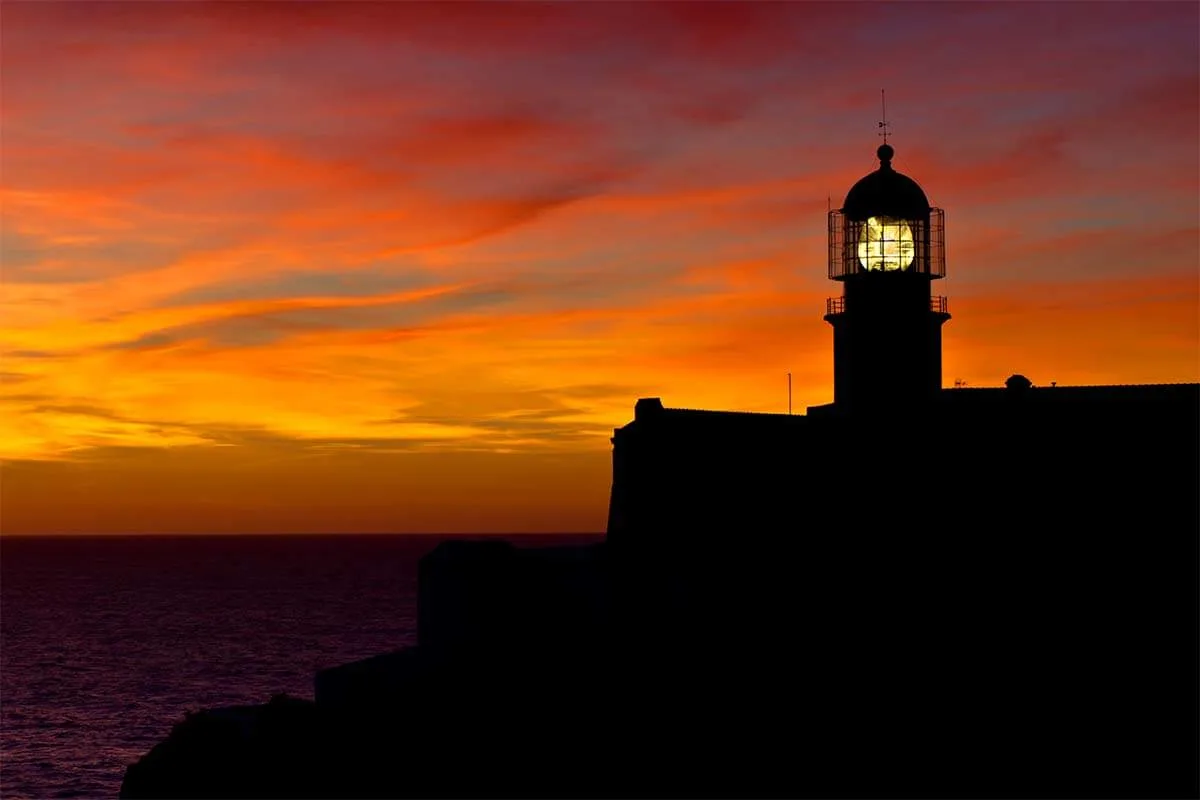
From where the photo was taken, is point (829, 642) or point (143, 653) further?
point (143, 653)

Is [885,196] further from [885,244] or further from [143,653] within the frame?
[143,653]

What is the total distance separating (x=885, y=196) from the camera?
39.2m

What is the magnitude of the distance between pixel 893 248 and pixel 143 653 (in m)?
63.0

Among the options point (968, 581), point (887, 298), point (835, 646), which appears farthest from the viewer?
point (887, 298)

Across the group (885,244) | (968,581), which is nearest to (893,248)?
(885,244)

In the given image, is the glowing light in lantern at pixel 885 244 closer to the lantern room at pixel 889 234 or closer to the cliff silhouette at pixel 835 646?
the lantern room at pixel 889 234

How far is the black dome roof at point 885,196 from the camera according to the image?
39031 mm

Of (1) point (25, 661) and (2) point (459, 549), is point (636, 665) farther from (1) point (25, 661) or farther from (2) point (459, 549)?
(1) point (25, 661)

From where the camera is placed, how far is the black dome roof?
39031mm

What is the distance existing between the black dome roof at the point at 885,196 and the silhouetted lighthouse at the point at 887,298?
0.03m

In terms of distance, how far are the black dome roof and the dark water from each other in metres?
30.6

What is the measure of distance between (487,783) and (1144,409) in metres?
15.2

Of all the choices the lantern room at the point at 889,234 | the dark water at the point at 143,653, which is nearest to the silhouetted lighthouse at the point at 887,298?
the lantern room at the point at 889,234

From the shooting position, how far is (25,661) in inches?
3233
